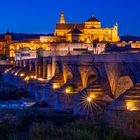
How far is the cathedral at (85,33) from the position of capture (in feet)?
274

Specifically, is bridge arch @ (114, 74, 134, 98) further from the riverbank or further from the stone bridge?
the riverbank

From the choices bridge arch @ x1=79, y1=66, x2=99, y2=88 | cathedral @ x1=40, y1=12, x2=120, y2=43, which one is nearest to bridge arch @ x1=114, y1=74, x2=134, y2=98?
bridge arch @ x1=79, y1=66, x2=99, y2=88

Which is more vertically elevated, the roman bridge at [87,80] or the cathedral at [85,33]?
the cathedral at [85,33]

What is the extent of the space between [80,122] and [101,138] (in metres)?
2.13

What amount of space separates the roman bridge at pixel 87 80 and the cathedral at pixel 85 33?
1818 inches

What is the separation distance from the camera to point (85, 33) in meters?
87.1

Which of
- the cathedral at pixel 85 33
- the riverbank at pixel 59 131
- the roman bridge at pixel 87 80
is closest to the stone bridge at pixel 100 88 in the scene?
the roman bridge at pixel 87 80

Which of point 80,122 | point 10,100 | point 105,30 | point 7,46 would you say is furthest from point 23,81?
point 7,46

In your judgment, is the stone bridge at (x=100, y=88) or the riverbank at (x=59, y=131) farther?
the stone bridge at (x=100, y=88)

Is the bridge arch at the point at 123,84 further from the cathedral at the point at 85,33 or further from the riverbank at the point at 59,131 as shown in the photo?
the cathedral at the point at 85,33

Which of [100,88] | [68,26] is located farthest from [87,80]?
[68,26]

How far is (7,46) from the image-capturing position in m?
103

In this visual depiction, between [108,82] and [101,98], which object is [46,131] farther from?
[108,82]

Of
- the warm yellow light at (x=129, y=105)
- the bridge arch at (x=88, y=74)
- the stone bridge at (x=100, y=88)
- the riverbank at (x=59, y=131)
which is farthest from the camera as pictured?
A: the bridge arch at (x=88, y=74)
